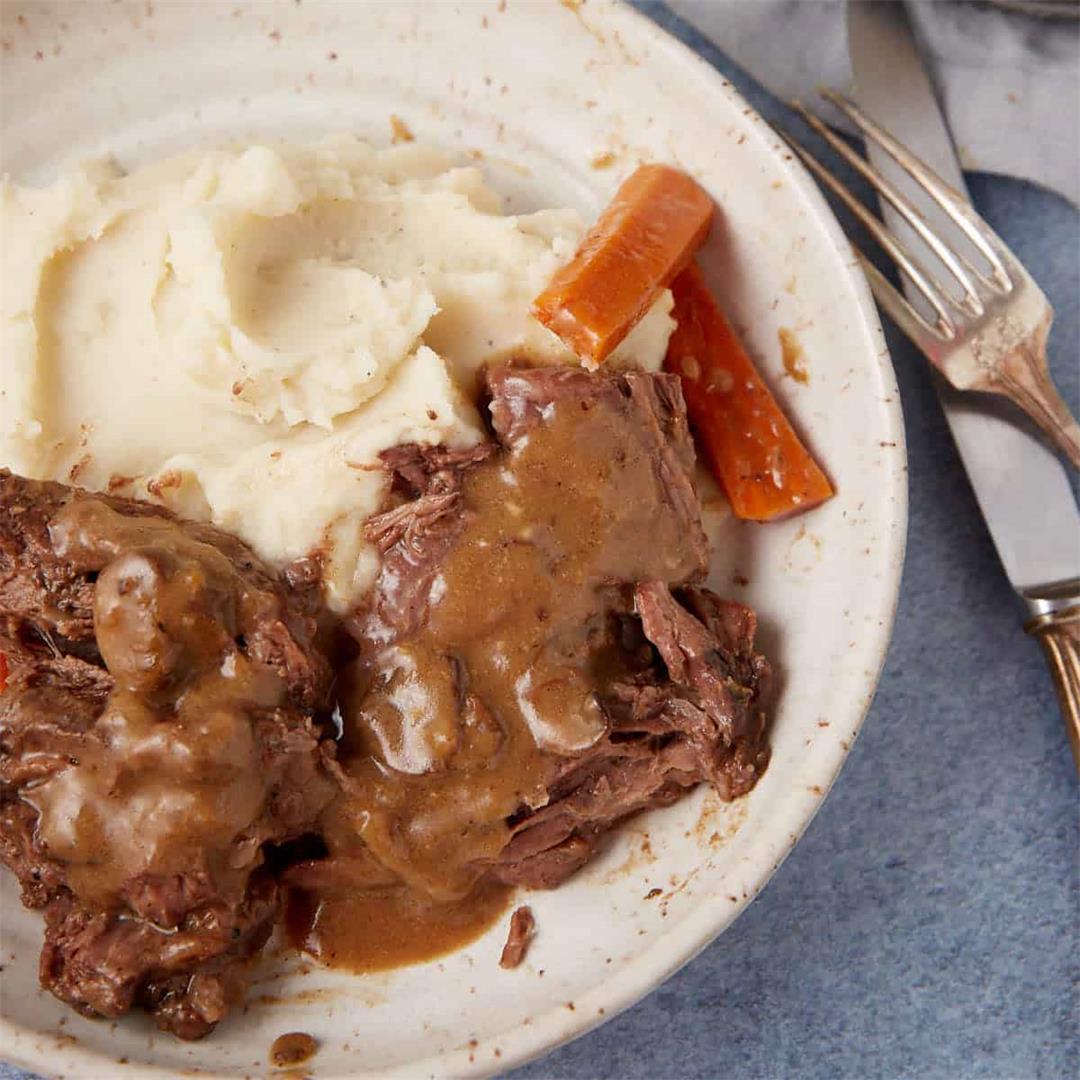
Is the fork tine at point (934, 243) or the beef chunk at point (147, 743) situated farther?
the fork tine at point (934, 243)

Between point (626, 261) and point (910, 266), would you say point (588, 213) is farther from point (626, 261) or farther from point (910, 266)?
point (910, 266)

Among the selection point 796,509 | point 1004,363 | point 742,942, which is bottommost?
point 742,942

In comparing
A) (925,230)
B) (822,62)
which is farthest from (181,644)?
(822,62)

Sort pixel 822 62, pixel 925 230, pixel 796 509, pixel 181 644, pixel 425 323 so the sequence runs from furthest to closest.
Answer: pixel 822 62
pixel 925 230
pixel 796 509
pixel 425 323
pixel 181 644

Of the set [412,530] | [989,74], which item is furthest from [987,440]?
[412,530]

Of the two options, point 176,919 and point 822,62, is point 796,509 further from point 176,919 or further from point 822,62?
point 176,919

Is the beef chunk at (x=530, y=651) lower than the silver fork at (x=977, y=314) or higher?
lower

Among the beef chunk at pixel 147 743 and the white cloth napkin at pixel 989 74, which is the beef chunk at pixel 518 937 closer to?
the beef chunk at pixel 147 743

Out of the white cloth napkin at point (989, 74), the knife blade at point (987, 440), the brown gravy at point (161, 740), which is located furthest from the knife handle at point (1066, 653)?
the brown gravy at point (161, 740)

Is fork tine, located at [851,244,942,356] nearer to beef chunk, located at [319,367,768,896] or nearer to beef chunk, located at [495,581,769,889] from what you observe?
beef chunk, located at [319,367,768,896]
